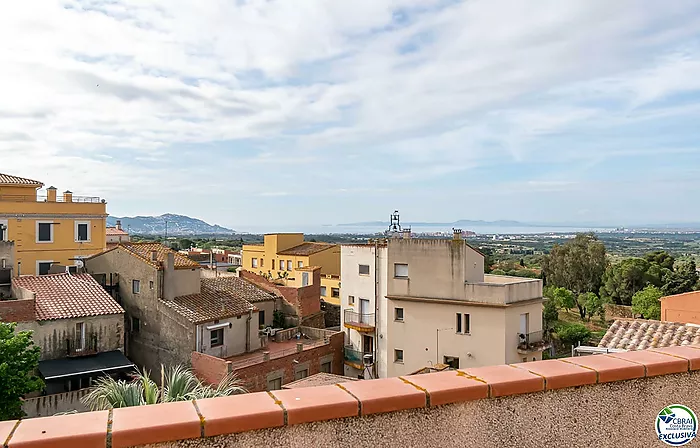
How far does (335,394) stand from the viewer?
2.70 m

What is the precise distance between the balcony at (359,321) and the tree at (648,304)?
22.4 metres

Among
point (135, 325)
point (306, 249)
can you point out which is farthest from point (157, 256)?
point (306, 249)

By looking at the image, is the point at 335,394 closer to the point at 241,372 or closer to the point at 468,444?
the point at 468,444

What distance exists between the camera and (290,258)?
48.0 metres

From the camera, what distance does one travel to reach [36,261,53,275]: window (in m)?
32.6

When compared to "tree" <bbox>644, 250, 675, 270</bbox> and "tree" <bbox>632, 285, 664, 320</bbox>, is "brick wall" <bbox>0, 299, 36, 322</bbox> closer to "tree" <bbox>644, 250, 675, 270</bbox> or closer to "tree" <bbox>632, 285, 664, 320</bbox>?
"tree" <bbox>632, 285, 664, 320</bbox>

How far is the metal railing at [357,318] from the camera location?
27.7 metres

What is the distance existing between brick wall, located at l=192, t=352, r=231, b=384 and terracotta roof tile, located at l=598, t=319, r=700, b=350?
13040 mm

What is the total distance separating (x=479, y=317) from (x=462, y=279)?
71.9 inches

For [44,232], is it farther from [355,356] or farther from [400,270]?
[400,270]

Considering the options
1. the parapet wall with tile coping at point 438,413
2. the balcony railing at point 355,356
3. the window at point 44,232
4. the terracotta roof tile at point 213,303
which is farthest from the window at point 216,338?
the parapet wall with tile coping at point 438,413

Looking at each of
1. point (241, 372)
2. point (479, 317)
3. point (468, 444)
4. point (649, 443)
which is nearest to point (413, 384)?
point (468, 444)

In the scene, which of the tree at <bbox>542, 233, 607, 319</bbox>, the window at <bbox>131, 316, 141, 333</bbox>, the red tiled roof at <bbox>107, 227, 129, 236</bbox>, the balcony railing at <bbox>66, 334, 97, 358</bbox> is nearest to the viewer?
the balcony railing at <bbox>66, 334, 97, 358</bbox>

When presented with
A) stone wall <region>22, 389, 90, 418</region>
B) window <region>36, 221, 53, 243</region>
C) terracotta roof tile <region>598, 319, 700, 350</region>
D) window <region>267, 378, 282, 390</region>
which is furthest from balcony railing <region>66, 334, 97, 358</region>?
terracotta roof tile <region>598, 319, 700, 350</region>
